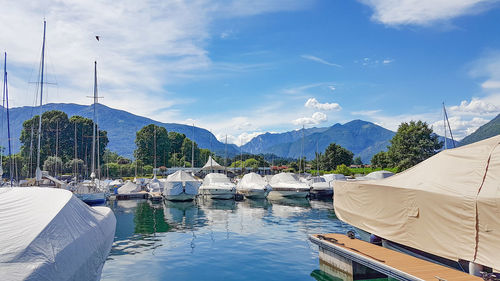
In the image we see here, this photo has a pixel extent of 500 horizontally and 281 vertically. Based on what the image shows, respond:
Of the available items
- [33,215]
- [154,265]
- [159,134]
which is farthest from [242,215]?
[159,134]

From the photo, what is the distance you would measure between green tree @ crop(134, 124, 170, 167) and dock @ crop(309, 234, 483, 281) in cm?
11198

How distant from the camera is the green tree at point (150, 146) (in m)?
127

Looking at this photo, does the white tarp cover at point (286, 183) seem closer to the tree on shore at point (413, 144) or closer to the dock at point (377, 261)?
the tree on shore at point (413, 144)

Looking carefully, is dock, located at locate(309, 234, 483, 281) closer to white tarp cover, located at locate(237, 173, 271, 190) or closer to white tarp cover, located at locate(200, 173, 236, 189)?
white tarp cover, located at locate(200, 173, 236, 189)

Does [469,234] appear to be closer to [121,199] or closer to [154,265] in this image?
[154,265]

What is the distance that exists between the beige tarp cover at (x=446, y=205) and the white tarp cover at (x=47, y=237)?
10934 mm

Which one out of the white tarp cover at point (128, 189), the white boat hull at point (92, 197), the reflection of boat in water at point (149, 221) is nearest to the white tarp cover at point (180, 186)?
A: the reflection of boat in water at point (149, 221)

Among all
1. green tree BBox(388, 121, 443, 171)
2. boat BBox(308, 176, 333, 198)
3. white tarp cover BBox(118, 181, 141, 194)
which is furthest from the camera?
green tree BBox(388, 121, 443, 171)

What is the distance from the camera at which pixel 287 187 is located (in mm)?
58375

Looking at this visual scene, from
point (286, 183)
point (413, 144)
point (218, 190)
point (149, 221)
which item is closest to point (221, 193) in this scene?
point (218, 190)

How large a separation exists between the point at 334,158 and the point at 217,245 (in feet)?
315

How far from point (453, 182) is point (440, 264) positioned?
3.12 m

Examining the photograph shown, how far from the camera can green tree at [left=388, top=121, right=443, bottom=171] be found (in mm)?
72062

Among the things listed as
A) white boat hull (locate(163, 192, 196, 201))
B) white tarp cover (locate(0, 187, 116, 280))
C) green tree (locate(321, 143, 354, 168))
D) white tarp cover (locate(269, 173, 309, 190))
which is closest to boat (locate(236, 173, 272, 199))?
white tarp cover (locate(269, 173, 309, 190))
